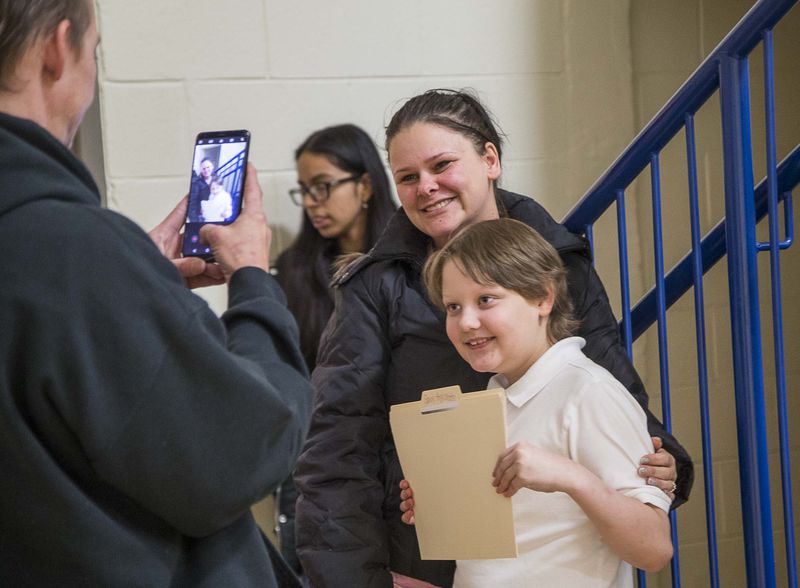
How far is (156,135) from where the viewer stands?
9.51 ft

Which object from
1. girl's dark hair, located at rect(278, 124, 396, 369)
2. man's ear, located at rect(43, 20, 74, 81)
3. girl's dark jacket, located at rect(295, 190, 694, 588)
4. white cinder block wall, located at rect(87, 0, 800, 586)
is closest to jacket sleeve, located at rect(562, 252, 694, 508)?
girl's dark jacket, located at rect(295, 190, 694, 588)

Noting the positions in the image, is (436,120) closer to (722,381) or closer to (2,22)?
(2,22)

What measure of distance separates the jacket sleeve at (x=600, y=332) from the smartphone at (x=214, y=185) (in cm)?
66

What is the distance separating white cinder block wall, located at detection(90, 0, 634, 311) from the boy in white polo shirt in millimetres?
1407

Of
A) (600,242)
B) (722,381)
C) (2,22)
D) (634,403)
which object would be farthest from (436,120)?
(722,381)

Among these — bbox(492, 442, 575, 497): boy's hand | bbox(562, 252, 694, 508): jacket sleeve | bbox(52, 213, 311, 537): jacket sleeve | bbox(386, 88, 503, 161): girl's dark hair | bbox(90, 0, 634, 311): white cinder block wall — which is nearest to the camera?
bbox(52, 213, 311, 537): jacket sleeve

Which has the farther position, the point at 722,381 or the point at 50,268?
the point at 722,381

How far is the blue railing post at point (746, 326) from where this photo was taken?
1701 millimetres

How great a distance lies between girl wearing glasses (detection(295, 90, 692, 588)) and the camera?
175 centimetres

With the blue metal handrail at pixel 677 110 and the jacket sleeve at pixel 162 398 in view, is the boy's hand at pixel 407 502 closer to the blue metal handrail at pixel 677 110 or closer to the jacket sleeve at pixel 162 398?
the jacket sleeve at pixel 162 398

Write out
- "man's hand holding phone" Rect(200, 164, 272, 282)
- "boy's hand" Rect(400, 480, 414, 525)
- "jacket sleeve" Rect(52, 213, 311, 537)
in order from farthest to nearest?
"boy's hand" Rect(400, 480, 414, 525) → "man's hand holding phone" Rect(200, 164, 272, 282) → "jacket sleeve" Rect(52, 213, 311, 537)

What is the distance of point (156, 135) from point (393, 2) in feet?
2.64

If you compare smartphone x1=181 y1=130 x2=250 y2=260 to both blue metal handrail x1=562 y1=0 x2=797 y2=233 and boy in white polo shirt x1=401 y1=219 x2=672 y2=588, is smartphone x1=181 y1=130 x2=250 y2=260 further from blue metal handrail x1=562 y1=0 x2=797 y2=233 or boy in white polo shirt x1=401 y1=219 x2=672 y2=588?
blue metal handrail x1=562 y1=0 x2=797 y2=233

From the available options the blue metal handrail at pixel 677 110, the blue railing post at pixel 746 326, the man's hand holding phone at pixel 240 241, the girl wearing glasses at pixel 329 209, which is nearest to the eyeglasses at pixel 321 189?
the girl wearing glasses at pixel 329 209
